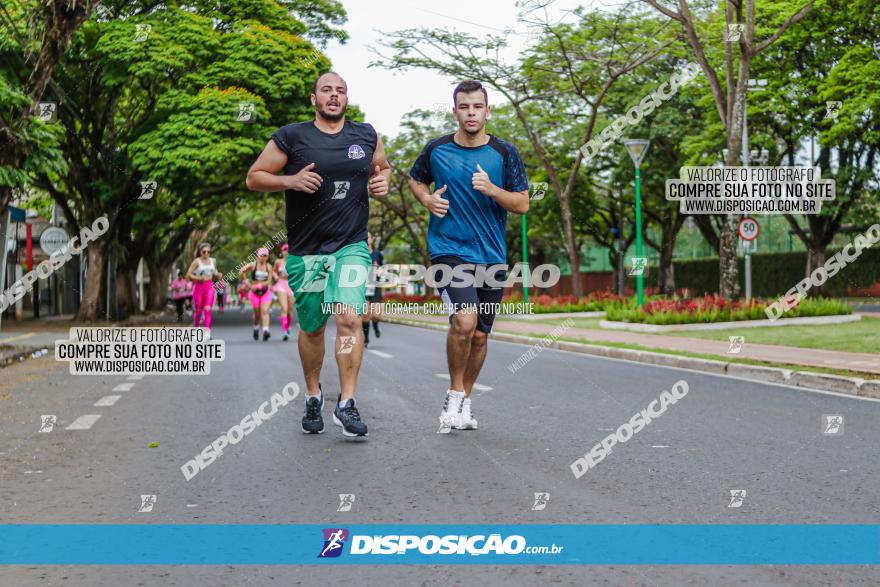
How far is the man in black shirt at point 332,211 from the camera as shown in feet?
20.7

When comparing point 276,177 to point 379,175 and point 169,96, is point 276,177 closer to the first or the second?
point 379,175

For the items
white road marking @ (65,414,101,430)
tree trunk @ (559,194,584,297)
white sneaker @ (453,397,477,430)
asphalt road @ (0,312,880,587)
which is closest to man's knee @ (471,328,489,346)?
white sneaker @ (453,397,477,430)

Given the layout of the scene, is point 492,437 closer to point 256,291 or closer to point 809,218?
point 256,291

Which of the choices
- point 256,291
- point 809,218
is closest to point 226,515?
point 256,291

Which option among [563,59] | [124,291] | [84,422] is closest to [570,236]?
[563,59]

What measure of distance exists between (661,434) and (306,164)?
2.93m

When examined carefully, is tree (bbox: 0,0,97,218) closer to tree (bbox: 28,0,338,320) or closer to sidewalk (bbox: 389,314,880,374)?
sidewalk (bbox: 389,314,880,374)

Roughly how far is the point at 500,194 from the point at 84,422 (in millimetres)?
3814

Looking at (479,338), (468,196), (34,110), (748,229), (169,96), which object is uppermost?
(169,96)

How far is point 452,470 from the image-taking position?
5.46m

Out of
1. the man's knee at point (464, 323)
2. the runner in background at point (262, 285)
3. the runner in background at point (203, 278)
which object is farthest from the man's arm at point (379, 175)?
A: the runner in background at point (203, 278)

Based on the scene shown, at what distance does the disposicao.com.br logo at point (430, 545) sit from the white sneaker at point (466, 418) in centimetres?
281

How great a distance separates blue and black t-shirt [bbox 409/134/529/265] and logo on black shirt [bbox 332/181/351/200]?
43 cm

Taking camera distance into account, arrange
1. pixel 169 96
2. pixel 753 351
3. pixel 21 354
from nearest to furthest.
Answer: pixel 753 351 → pixel 21 354 → pixel 169 96
